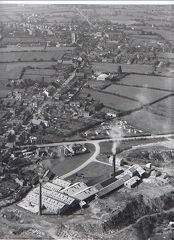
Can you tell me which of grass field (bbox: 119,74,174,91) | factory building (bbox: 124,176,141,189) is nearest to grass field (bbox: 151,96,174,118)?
grass field (bbox: 119,74,174,91)

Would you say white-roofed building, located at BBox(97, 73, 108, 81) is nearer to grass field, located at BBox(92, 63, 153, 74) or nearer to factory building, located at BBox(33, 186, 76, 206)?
grass field, located at BBox(92, 63, 153, 74)

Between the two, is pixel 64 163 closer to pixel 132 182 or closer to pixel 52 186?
pixel 52 186

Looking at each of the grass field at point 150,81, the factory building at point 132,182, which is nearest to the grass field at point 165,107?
the grass field at point 150,81

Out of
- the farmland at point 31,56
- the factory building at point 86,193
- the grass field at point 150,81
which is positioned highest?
the farmland at point 31,56

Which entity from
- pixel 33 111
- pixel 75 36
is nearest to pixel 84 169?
pixel 33 111

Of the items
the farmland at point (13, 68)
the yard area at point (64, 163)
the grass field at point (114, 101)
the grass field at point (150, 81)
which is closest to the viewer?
the yard area at point (64, 163)

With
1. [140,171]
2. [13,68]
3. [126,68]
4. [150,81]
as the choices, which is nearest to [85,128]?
[140,171]

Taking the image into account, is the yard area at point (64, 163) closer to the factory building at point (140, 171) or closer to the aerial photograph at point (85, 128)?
the aerial photograph at point (85, 128)
